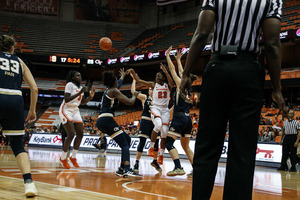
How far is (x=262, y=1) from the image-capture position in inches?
92.9

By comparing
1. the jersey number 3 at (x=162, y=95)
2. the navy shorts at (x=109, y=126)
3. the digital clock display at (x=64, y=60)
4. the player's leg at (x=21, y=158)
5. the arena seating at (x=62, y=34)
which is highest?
the arena seating at (x=62, y=34)

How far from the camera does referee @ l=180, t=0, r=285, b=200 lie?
89.1 inches

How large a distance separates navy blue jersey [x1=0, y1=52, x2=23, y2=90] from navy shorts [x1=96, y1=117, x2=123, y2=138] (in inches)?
92.7

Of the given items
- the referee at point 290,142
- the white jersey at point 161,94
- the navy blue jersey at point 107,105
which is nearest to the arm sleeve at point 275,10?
the navy blue jersey at point 107,105

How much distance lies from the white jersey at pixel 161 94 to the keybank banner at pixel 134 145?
5568 millimetres

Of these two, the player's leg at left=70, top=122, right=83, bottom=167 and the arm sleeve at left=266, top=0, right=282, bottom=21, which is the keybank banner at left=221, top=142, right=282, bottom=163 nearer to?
the player's leg at left=70, top=122, right=83, bottom=167

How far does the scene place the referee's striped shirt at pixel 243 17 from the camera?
2.34 meters

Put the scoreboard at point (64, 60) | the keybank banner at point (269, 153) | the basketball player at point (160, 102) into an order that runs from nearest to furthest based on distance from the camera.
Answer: the basketball player at point (160, 102) → the keybank banner at point (269, 153) → the scoreboard at point (64, 60)

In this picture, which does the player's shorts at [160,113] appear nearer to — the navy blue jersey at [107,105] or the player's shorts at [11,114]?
the navy blue jersey at [107,105]

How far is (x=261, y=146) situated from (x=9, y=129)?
9.70m

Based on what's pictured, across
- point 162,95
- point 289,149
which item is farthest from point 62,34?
point 162,95

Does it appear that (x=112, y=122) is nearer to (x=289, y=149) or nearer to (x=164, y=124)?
(x=164, y=124)

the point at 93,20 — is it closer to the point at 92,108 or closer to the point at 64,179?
the point at 92,108

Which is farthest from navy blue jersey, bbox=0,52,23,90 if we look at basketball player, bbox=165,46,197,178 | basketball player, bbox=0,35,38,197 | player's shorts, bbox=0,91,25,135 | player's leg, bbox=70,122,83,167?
player's leg, bbox=70,122,83,167
